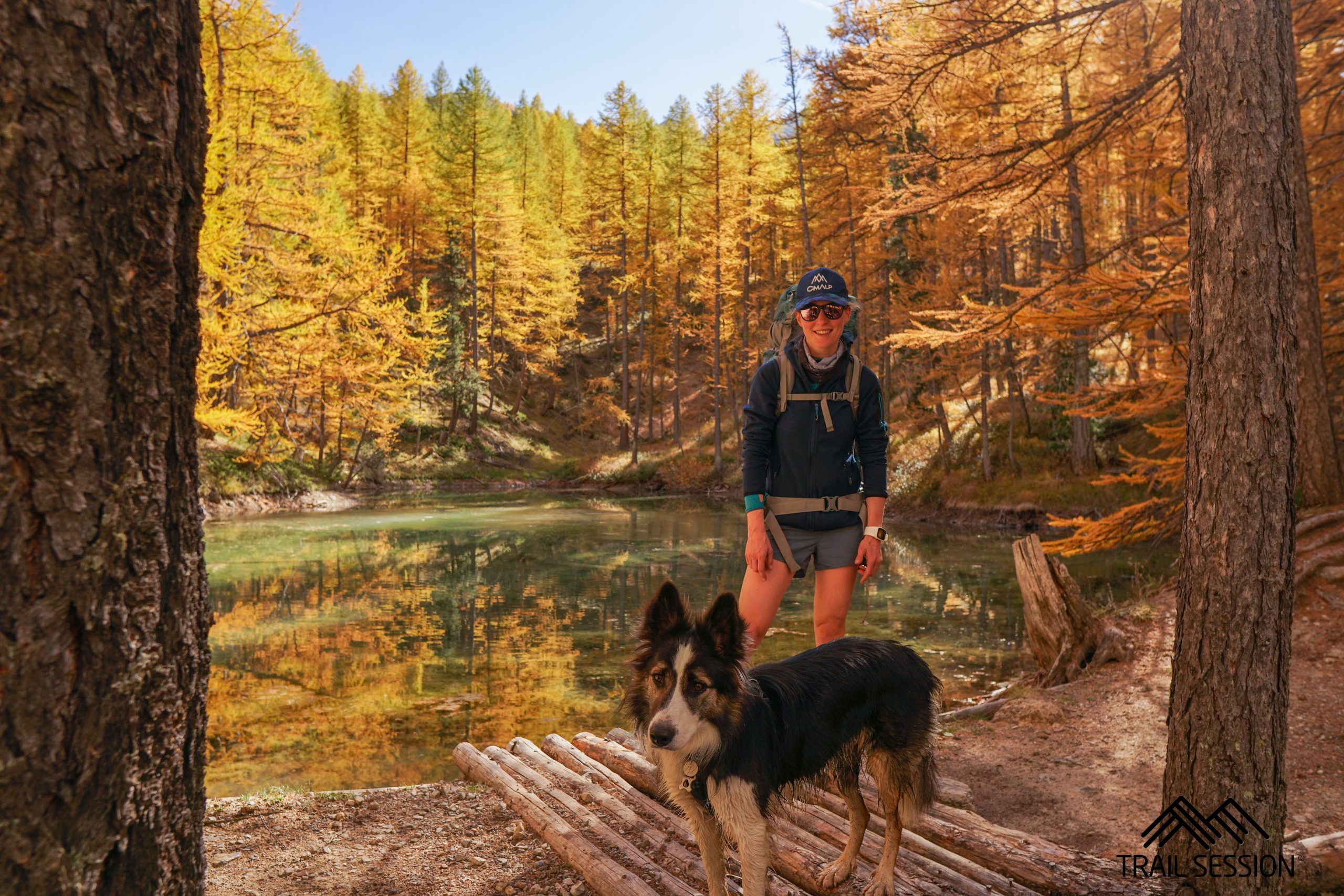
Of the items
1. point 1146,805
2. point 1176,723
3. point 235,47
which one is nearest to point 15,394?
point 1176,723

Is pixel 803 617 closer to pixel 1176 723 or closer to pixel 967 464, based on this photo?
pixel 1176 723

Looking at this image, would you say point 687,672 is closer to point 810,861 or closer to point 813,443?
point 810,861

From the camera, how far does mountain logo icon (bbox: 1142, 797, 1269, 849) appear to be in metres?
3.02

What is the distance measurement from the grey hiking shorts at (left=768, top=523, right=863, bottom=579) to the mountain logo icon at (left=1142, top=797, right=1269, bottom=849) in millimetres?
1674

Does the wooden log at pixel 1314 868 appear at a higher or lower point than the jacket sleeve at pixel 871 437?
lower

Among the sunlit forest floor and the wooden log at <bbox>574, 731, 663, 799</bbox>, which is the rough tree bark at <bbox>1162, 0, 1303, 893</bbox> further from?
the wooden log at <bbox>574, 731, 663, 799</bbox>

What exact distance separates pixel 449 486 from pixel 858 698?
3135 cm

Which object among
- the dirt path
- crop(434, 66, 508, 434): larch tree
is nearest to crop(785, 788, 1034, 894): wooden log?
the dirt path

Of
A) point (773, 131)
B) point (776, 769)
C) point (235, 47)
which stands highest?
point (773, 131)

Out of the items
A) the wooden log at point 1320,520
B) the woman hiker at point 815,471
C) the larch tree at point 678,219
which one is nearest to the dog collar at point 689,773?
the woman hiker at point 815,471

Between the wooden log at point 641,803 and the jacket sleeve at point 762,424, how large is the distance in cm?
167

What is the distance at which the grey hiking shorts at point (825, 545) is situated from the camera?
4.13 m

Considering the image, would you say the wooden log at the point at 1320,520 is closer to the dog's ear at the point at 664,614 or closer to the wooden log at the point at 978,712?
the wooden log at the point at 978,712

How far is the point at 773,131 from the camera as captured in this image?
3127cm
